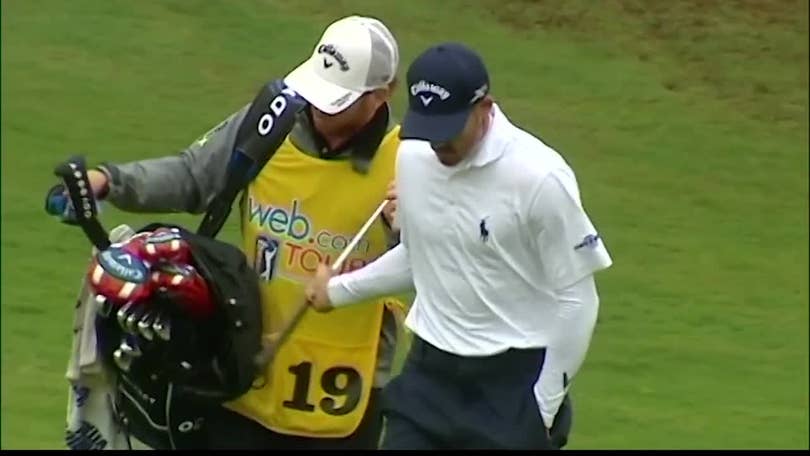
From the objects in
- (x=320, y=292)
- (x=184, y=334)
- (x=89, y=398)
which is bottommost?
(x=89, y=398)

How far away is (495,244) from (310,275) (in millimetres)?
600

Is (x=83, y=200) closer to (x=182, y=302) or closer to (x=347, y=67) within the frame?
(x=182, y=302)

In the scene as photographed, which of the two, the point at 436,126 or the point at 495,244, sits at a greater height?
the point at 436,126

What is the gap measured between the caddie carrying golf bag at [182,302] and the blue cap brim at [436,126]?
21.6 inches

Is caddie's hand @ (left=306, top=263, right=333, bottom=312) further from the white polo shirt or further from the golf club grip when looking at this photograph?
the golf club grip

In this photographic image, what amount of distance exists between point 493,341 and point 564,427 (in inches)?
12.1

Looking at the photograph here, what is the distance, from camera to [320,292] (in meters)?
4.95

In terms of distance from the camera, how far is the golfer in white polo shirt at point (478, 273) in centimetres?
462

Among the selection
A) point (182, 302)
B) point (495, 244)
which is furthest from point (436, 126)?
point (182, 302)

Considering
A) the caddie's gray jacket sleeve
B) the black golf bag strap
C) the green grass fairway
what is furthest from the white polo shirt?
the green grass fairway

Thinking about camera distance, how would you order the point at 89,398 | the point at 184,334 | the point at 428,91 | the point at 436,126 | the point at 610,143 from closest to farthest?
the point at 436,126
the point at 428,91
the point at 184,334
the point at 89,398
the point at 610,143

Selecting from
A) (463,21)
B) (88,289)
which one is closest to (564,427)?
(88,289)

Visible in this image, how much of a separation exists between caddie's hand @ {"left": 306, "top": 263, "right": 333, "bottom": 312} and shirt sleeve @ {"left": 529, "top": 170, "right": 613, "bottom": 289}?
0.60 metres

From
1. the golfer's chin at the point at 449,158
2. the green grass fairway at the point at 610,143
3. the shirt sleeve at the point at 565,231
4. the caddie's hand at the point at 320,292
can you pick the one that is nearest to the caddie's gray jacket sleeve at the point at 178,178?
the caddie's hand at the point at 320,292
